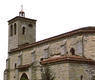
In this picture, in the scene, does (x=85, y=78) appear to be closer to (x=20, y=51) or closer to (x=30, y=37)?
(x=20, y=51)

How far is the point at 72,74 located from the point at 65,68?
3.24ft

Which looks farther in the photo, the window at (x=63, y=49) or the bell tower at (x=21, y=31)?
the bell tower at (x=21, y=31)

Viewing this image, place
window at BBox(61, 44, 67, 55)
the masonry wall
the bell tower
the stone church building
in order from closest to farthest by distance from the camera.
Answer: the masonry wall, the stone church building, window at BBox(61, 44, 67, 55), the bell tower

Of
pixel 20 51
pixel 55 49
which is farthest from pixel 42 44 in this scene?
pixel 20 51

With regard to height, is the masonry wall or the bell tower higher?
the bell tower

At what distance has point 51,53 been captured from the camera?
38062 millimetres

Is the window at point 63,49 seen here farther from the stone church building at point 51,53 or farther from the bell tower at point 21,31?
the bell tower at point 21,31

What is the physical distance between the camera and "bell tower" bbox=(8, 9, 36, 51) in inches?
1895

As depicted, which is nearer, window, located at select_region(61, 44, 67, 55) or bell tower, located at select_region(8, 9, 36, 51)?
window, located at select_region(61, 44, 67, 55)

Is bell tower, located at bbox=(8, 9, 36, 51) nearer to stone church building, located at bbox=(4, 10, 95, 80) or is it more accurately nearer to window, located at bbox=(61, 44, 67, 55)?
stone church building, located at bbox=(4, 10, 95, 80)

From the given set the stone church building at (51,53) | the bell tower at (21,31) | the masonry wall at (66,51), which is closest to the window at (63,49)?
the stone church building at (51,53)

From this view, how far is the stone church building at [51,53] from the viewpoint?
29344 mm

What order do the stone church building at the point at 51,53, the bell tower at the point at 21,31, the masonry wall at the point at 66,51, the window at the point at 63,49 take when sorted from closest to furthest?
the masonry wall at the point at 66,51
the stone church building at the point at 51,53
the window at the point at 63,49
the bell tower at the point at 21,31

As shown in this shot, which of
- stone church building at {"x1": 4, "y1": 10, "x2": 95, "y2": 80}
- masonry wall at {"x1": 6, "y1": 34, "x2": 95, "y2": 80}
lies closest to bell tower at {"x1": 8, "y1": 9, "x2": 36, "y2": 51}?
stone church building at {"x1": 4, "y1": 10, "x2": 95, "y2": 80}
